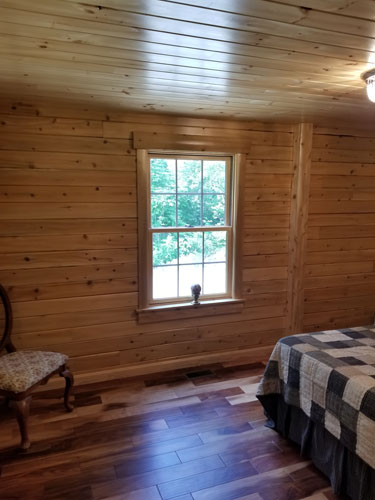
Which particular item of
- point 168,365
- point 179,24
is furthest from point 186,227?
point 179,24

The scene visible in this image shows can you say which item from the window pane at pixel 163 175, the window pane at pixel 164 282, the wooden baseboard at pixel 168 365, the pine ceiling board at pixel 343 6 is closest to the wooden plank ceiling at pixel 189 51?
the pine ceiling board at pixel 343 6

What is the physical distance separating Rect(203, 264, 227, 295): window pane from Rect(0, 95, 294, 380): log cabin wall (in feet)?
0.66

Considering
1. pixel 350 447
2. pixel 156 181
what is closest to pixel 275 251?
pixel 156 181

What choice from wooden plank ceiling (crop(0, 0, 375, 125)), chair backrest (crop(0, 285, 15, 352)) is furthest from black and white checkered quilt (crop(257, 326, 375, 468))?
chair backrest (crop(0, 285, 15, 352))

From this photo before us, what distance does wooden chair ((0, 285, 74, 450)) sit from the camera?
2213 mm

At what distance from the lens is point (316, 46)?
5.37ft

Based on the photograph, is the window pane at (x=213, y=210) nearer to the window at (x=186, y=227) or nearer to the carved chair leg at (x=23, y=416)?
the window at (x=186, y=227)

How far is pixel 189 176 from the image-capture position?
3234 millimetres

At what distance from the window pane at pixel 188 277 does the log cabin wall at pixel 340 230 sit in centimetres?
113

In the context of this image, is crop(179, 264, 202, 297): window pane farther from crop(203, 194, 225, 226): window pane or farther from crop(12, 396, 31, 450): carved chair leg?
crop(12, 396, 31, 450): carved chair leg

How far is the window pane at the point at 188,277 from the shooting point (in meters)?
3.33

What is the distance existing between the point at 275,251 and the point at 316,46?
2.12m

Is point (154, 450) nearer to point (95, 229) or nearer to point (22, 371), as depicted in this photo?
point (22, 371)

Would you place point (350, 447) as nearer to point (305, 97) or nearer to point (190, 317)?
point (190, 317)
